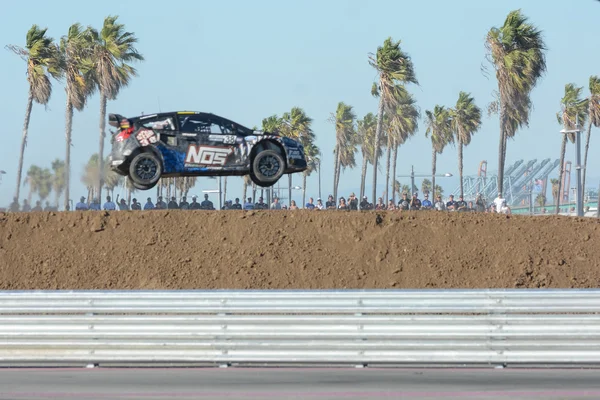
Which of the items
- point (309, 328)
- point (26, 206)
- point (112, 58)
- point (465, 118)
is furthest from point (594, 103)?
point (309, 328)

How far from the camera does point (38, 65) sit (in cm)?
4844

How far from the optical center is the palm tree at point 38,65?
48.0m

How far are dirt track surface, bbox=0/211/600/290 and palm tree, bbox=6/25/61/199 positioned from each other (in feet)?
92.4

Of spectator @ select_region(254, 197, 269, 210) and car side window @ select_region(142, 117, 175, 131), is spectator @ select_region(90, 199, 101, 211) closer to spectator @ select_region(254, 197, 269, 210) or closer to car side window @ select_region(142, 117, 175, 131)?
spectator @ select_region(254, 197, 269, 210)

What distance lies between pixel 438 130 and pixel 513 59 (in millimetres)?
36263

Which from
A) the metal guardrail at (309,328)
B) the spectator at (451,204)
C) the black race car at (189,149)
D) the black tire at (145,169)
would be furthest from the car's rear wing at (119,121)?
the spectator at (451,204)

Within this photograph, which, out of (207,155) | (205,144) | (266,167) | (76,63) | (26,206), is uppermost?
(76,63)

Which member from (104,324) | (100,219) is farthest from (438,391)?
(100,219)

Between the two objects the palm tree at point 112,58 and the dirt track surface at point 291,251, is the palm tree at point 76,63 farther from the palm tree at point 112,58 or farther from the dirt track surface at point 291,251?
the dirt track surface at point 291,251

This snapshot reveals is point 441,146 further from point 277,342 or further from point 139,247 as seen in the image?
point 277,342

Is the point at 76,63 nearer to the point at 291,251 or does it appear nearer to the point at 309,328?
the point at 291,251

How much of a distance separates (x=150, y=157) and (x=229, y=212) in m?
2.15

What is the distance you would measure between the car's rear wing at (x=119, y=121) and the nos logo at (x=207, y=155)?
1.43m

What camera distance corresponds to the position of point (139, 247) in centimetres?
2041
